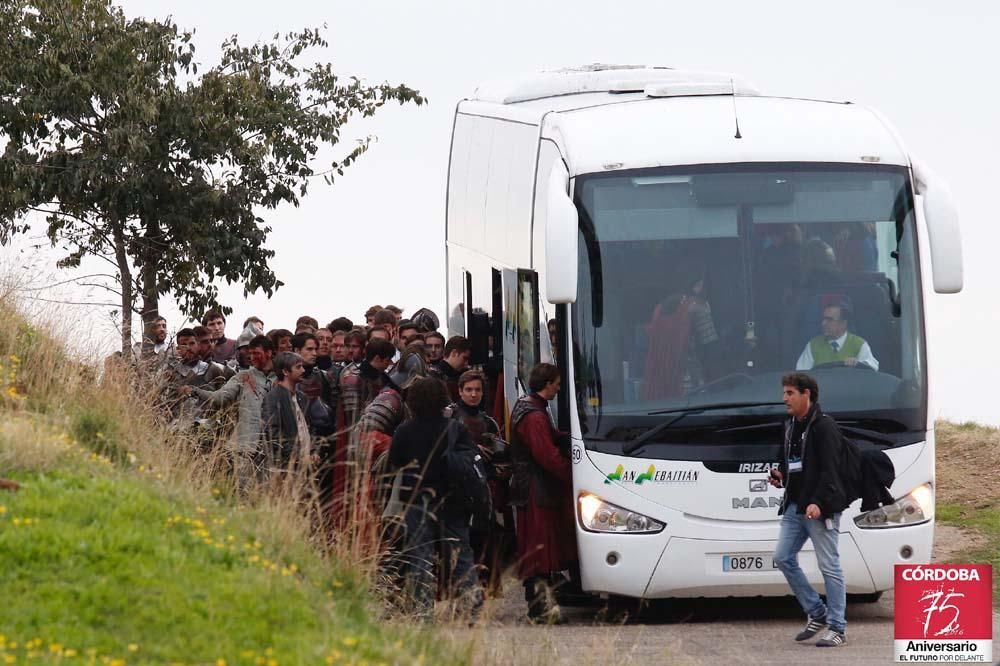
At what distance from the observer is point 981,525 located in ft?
63.0

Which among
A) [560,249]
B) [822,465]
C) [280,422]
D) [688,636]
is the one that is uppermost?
[560,249]

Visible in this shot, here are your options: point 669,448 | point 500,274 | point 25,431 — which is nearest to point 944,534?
→ point 500,274

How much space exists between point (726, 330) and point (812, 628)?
86.9 inches

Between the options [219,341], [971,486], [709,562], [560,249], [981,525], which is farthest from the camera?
[971,486]

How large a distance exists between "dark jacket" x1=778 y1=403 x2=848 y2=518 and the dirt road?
984mm

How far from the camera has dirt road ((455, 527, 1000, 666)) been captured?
34.6ft

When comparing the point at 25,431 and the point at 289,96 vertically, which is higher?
the point at 289,96

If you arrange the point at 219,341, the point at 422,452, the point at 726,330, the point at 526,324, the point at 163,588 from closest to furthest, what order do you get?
1. the point at 163,588
2. the point at 422,452
3. the point at 726,330
4. the point at 526,324
5. the point at 219,341

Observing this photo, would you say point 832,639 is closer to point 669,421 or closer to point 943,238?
point 669,421

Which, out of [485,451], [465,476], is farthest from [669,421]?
[465,476]

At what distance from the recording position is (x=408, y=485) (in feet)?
39.3

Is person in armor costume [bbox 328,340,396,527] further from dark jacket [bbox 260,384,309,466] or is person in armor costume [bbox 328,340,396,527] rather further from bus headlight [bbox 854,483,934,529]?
bus headlight [bbox 854,483,934,529]

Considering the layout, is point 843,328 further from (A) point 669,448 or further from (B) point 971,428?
(B) point 971,428

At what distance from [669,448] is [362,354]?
396cm
